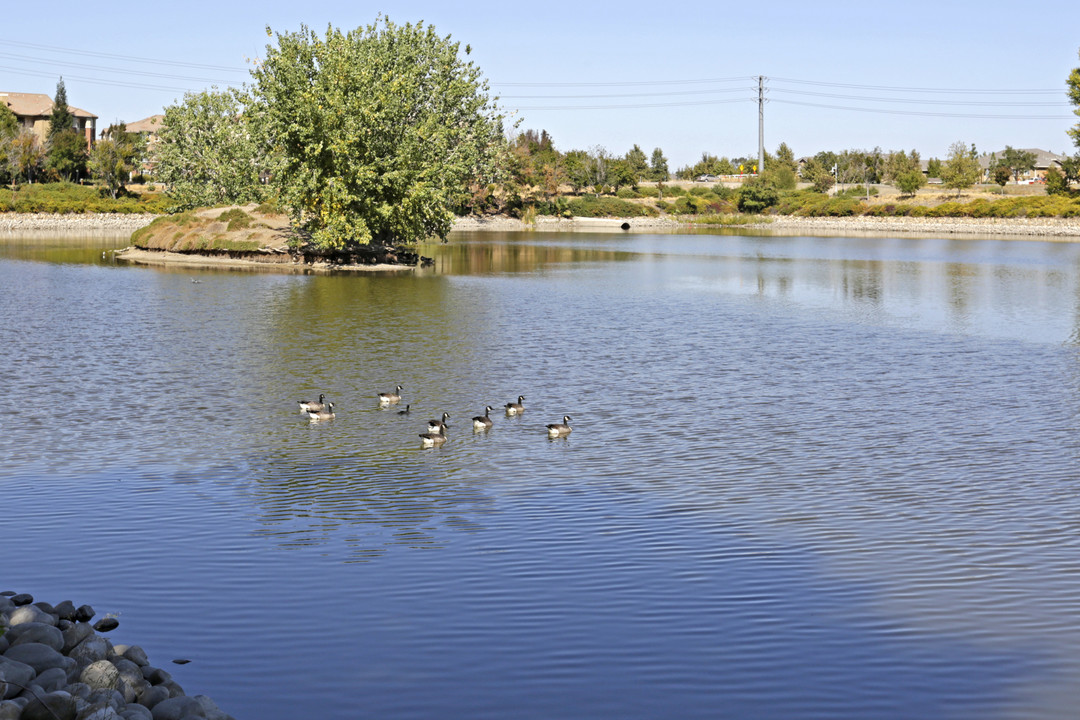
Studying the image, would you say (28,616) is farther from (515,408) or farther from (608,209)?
(608,209)

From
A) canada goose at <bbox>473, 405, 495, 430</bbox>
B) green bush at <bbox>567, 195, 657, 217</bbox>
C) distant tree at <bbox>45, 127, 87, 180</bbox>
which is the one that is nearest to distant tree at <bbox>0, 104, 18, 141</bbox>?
distant tree at <bbox>45, 127, 87, 180</bbox>

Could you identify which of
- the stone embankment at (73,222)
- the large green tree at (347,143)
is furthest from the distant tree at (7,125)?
the large green tree at (347,143)

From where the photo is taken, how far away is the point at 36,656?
9562 mm

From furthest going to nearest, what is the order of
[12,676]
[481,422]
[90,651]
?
[481,422]
[90,651]
[12,676]

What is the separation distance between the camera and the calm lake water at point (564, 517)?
1074 cm

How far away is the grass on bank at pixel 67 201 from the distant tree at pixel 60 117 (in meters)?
16.1

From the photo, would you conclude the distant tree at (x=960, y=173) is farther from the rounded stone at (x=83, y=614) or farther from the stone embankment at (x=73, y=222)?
the rounded stone at (x=83, y=614)

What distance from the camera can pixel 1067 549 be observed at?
14641mm

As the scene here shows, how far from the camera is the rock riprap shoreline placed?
28.0ft

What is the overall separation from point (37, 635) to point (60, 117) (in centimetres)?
17115

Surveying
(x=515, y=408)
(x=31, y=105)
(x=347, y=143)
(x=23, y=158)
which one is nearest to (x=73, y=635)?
(x=515, y=408)

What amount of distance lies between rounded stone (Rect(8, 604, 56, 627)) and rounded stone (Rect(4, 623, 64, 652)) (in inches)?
9.2

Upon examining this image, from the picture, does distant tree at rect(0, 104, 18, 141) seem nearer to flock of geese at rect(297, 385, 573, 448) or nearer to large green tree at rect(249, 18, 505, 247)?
large green tree at rect(249, 18, 505, 247)

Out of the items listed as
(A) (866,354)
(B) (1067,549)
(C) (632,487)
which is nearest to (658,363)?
(A) (866,354)
